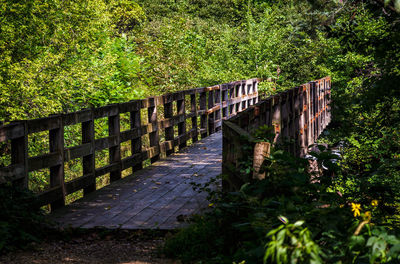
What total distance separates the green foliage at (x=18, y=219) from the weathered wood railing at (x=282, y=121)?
208 cm

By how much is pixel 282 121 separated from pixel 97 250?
5.47m

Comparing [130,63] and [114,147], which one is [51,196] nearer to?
[114,147]

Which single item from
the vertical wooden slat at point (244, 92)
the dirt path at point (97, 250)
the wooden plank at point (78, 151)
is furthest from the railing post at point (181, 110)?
the dirt path at point (97, 250)

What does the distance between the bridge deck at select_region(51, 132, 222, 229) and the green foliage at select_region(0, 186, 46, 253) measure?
394 mm

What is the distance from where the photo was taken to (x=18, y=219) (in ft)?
18.5

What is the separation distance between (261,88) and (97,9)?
686cm

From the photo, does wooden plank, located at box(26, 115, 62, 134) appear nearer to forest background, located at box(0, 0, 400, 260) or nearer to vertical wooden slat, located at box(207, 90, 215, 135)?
forest background, located at box(0, 0, 400, 260)

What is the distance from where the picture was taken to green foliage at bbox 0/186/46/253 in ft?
17.3

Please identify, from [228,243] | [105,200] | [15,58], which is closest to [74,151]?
[105,200]

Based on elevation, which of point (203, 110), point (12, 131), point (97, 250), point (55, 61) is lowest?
point (97, 250)

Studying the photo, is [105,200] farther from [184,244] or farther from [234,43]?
[234,43]

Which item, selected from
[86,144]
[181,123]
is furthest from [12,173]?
[181,123]

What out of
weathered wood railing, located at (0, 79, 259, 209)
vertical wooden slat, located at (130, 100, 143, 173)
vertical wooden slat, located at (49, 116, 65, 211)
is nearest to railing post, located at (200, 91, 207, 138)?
weathered wood railing, located at (0, 79, 259, 209)

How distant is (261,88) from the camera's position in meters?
20.8
